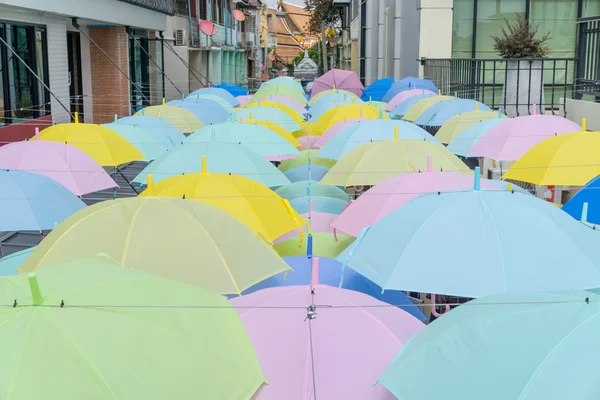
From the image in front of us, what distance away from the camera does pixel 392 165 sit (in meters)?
9.27

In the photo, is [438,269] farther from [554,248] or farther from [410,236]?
[554,248]

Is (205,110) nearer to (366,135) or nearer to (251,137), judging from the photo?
(251,137)

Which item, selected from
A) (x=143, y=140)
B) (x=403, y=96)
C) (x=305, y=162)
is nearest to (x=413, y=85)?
(x=403, y=96)

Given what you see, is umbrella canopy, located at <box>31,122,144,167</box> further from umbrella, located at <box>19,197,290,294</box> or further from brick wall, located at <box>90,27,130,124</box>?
brick wall, located at <box>90,27,130,124</box>

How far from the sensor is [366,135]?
36.9ft

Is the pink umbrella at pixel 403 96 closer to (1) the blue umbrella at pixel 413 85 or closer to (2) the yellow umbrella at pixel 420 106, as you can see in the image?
(1) the blue umbrella at pixel 413 85

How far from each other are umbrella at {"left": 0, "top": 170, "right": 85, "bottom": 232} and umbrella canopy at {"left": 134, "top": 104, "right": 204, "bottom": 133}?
7790 millimetres

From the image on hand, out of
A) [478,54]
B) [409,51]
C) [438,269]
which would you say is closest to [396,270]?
[438,269]

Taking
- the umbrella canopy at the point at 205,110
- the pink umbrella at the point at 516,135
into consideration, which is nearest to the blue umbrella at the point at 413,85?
the umbrella canopy at the point at 205,110

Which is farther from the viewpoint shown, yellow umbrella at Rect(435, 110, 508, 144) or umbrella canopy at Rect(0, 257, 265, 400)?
yellow umbrella at Rect(435, 110, 508, 144)

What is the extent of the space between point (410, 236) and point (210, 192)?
7.61 feet

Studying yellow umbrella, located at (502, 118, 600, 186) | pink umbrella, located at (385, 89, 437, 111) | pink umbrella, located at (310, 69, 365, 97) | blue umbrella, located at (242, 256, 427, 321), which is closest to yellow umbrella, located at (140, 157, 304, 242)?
blue umbrella, located at (242, 256, 427, 321)

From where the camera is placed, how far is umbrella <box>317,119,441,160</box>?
11.1 m

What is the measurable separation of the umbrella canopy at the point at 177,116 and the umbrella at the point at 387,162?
714cm
